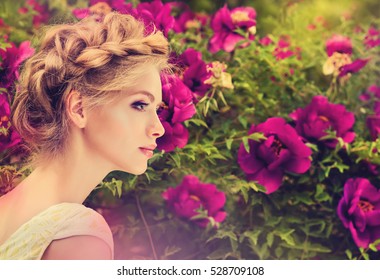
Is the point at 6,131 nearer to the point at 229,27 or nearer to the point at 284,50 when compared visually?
the point at 229,27

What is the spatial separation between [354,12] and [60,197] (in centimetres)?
96

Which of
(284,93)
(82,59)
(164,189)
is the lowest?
(164,189)

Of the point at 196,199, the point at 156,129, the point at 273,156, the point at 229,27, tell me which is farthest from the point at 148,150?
the point at 229,27

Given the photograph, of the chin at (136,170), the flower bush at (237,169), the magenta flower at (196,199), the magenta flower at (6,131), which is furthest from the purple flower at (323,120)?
the magenta flower at (6,131)

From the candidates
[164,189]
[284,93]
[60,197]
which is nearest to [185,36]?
[284,93]

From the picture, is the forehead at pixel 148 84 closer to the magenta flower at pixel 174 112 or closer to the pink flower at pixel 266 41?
the magenta flower at pixel 174 112

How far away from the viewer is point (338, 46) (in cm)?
139

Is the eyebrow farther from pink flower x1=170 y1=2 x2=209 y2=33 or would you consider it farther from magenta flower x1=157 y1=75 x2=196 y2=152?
pink flower x1=170 y1=2 x2=209 y2=33

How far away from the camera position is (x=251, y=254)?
1.26 metres

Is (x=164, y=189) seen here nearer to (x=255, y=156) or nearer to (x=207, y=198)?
(x=207, y=198)

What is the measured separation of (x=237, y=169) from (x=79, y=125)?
1.11ft

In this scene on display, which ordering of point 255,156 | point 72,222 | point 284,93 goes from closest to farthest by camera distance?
point 72,222 < point 255,156 < point 284,93

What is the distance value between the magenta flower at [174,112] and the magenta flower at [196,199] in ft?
0.29

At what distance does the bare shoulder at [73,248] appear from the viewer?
1113mm
